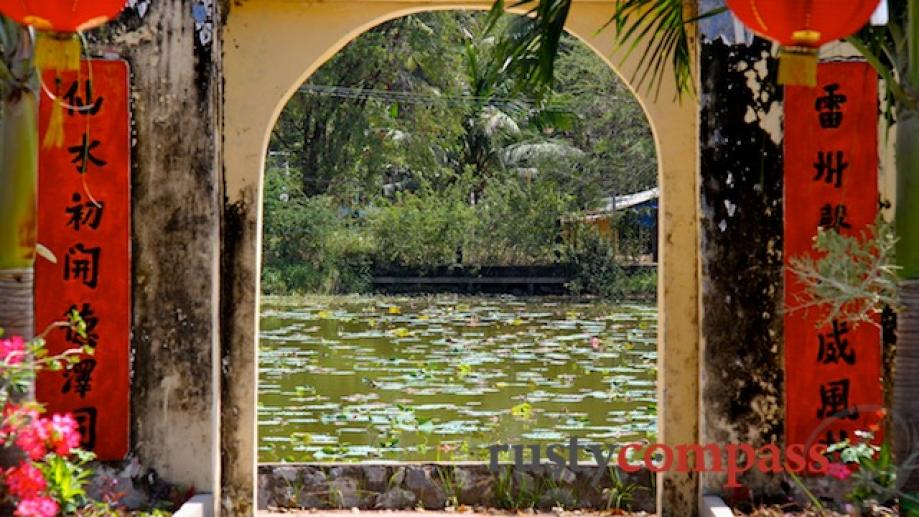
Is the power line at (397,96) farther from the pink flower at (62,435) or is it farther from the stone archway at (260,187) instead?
Answer: the pink flower at (62,435)

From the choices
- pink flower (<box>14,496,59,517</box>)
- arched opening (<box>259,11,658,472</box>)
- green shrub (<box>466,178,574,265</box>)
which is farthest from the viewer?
green shrub (<box>466,178,574,265</box>)

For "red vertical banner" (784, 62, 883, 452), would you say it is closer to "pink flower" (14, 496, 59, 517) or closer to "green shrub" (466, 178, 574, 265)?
"pink flower" (14, 496, 59, 517)

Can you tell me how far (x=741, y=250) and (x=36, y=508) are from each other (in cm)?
308

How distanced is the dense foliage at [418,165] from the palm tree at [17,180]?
14026mm

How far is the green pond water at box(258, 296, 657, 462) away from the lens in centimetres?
793

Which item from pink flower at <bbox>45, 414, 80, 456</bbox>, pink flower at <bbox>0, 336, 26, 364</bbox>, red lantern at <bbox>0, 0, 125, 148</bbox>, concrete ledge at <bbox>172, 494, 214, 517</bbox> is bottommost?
concrete ledge at <bbox>172, 494, 214, 517</bbox>

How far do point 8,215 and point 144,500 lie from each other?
1702mm

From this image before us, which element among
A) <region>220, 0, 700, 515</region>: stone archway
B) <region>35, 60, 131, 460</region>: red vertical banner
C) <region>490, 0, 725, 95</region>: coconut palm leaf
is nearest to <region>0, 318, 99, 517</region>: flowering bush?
<region>35, 60, 131, 460</region>: red vertical banner

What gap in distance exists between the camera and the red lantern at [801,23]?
3654mm

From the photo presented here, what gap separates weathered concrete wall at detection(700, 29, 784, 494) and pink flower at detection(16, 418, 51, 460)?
2.81m

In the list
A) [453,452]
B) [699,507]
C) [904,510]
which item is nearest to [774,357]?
[699,507]

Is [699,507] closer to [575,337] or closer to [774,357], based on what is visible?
[774,357]

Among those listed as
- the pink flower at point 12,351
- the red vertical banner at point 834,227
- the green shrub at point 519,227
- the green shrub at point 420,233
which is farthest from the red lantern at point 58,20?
the green shrub at point 519,227

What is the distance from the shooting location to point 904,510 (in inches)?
162
